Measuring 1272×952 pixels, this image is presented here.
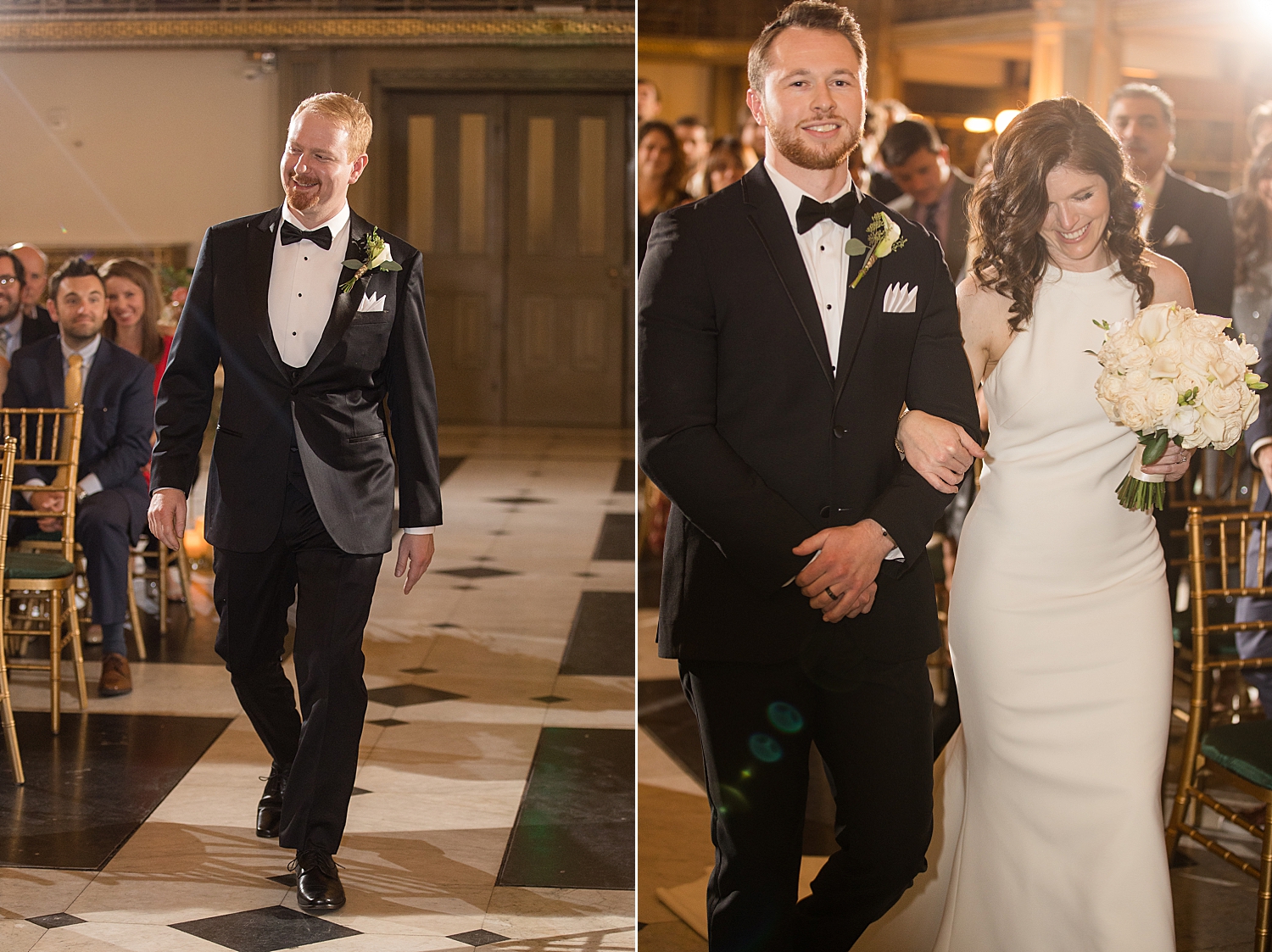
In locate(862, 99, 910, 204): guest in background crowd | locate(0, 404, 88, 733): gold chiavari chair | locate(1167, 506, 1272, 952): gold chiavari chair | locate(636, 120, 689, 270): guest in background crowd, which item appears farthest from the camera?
locate(636, 120, 689, 270): guest in background crowd

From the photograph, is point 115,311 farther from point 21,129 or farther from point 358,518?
point 358,518

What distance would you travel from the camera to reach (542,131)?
17.1ft

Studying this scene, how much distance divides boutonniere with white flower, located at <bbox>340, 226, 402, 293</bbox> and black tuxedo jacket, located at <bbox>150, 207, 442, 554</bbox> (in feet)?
0.04

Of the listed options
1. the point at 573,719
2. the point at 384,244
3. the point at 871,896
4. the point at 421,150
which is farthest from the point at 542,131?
the point at 871,896

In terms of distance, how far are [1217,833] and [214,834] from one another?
252 centimetres

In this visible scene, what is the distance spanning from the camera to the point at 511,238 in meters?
5.39

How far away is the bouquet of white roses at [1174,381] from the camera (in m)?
2.28

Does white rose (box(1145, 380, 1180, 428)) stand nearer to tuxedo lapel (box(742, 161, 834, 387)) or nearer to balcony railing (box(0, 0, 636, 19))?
tuxedo lapel (box(742, 161, 834, 387))

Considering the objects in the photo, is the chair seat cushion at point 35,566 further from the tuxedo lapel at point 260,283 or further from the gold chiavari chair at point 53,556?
the tuxedo lapel at point 260,283

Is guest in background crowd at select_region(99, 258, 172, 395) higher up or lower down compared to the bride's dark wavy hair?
lower down

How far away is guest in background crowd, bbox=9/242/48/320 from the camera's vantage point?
2977mm

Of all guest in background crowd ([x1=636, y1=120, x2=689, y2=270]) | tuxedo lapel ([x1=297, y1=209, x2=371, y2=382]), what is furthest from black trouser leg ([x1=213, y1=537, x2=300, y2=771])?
guest in background crowd ([x1=636, y1=120, x2=689, y2=270])

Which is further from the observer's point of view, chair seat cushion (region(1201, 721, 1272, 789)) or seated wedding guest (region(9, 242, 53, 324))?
seated wedding guest (region(9, 242, 53, 324))

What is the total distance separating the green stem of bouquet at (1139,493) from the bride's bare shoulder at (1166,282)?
0.35 meters
